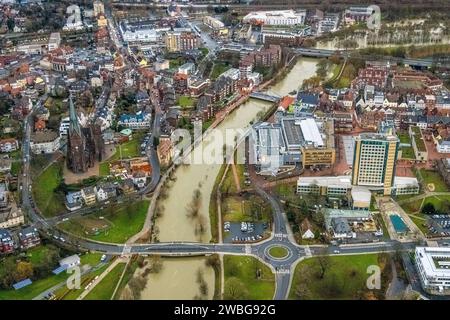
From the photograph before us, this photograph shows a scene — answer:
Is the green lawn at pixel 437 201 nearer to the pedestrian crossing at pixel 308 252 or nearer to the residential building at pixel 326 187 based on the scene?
the residential building at pixel 326 187

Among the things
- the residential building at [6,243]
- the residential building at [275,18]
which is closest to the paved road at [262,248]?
the residential building at [6,243]

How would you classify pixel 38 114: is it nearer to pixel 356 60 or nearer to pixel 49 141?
pixel 49 141

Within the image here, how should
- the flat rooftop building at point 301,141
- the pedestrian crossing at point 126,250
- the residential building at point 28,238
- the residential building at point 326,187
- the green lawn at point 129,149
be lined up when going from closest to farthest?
the pedestrian crossing at point 126,250 < the residential building at point 28,238 < the residential building at point 326,187 < the flat rooftop building at point 301,141 < the green lawn at point 129,149

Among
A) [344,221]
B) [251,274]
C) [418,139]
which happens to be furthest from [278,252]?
[418,139]

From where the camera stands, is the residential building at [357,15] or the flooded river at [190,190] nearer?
the flooded river at [190,190]

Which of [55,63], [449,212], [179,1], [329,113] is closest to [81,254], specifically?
[449,212]

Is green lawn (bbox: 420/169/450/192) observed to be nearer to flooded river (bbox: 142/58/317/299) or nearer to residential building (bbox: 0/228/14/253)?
flooded river (bbox: 142/58/317/299)

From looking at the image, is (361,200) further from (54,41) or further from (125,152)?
(54,41)

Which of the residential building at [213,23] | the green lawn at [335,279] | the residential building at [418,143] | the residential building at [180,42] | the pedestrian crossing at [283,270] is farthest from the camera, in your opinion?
the residential building at [213,23]
